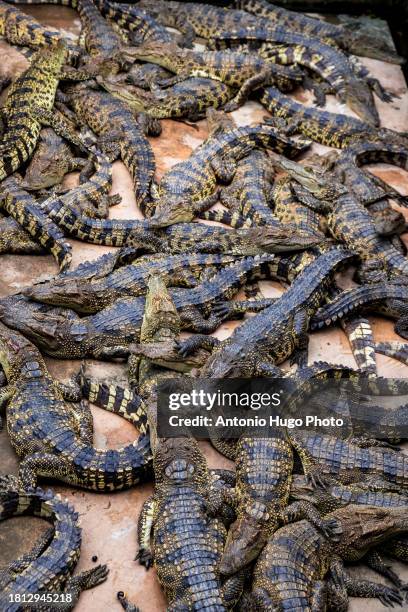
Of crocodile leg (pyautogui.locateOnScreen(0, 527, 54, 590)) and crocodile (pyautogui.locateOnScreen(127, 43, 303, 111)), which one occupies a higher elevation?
crocodile (pyautogui.locateOnScreen(127, 43, 303, 111))

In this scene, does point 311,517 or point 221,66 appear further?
point 221,66

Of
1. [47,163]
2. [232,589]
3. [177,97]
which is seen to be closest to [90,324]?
[47,163]

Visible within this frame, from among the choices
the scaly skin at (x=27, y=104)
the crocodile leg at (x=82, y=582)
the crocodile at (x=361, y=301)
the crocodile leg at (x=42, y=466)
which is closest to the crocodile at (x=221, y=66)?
the scaly skin at (x=27, y=104)

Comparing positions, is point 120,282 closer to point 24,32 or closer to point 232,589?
point 232,589

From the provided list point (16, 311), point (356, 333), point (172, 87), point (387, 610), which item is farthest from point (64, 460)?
point (172, 87)

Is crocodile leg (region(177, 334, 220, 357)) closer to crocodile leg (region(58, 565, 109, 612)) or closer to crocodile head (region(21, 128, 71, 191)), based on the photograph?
crocodile leg (region(58, 565, 109, 612))

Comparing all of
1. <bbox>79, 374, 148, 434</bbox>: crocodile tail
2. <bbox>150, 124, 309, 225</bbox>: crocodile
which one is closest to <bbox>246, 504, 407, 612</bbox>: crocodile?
<bbox>79, 374, 148, 434</bbox>: crocodile tail
